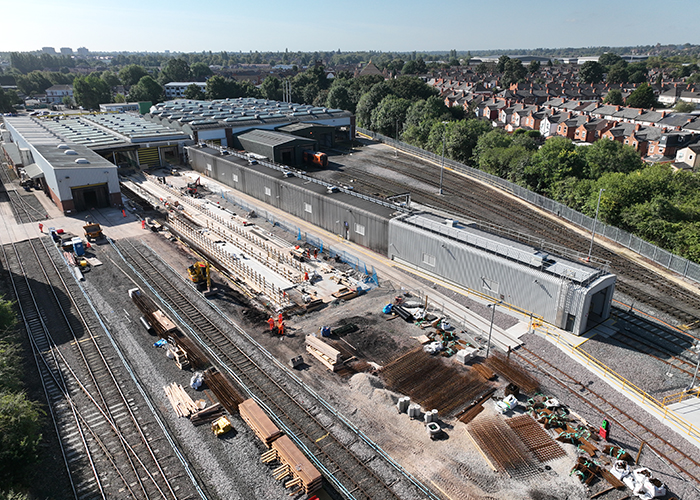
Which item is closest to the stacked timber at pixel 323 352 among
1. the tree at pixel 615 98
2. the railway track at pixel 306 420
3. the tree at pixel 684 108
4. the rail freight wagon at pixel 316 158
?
the railway track at pixel 306 420

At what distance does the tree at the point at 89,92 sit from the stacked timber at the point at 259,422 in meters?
153

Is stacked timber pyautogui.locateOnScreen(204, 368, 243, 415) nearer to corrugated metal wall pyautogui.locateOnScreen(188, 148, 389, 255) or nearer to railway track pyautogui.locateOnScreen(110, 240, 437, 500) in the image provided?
railway track pyautogui.locateOnScreen(110, 240, 437, 500)

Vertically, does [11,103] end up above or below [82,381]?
above

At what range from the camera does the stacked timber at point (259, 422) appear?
1954cm

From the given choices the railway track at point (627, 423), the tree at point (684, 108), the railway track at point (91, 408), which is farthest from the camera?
the tree at point (684, 108)

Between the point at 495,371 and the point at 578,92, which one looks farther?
the point at 578,92

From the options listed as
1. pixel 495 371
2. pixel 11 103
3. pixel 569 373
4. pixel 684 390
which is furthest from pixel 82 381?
pixel 11 103

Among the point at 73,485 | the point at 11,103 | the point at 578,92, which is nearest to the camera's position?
the point at 73,485

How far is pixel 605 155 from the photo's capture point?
55531 mm

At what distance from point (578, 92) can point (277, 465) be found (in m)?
179

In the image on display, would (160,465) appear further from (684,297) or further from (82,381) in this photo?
(684,297)

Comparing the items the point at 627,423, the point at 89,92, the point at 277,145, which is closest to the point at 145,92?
the point at 89,92

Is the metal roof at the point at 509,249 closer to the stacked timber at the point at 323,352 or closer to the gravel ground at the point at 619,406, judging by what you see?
the gravel ground at the point at 619,406

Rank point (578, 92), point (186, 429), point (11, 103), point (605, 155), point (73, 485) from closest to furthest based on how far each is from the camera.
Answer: point (73, 485) < point (186, 429) < point (605, 155) < point (11, 103) < point (578, 92)
